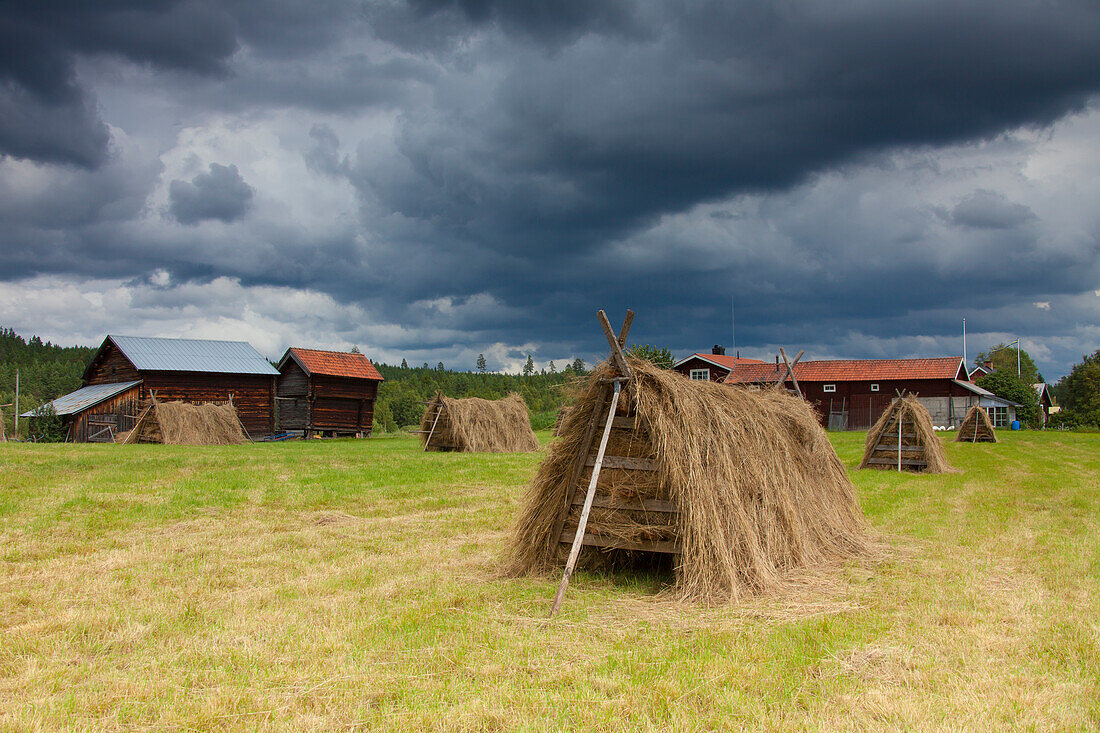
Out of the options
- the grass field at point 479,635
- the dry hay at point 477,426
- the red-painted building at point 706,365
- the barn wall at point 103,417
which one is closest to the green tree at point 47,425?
the barn wall at point 103,417

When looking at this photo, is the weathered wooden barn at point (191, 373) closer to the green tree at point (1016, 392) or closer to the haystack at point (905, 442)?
the haystack at point (905, 442)

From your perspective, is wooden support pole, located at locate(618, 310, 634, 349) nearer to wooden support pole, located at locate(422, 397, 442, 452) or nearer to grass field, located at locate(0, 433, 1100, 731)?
grass field, located at locate(0, 433, 1100, 731)

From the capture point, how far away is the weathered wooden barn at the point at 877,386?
53.3 metres

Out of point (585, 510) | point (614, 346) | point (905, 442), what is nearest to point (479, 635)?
point (585, 510)

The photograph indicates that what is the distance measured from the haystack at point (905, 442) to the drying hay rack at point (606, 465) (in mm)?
16160

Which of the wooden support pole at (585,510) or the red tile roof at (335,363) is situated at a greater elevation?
the red tile roof at (335,363)

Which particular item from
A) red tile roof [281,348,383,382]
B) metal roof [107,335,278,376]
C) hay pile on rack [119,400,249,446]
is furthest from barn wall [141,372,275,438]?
hay pile on rack [119,400,249,446]

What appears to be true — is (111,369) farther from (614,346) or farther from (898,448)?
(614,346)

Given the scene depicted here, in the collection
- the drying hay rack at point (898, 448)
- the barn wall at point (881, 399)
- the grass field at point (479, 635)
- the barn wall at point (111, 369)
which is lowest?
the grass field at point (479, 635)

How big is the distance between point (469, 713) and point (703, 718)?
1.42 meters

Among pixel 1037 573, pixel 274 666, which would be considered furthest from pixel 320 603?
pixel 1037 573

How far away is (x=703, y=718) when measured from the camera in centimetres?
423

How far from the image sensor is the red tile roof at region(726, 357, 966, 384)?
2106 inches

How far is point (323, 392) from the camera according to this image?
153 feet
